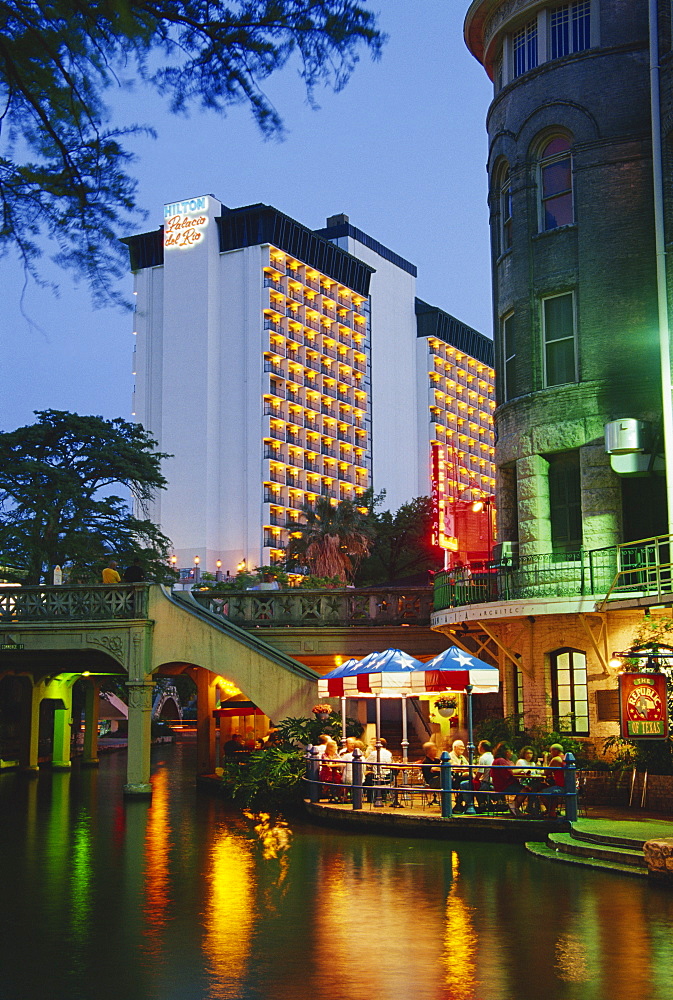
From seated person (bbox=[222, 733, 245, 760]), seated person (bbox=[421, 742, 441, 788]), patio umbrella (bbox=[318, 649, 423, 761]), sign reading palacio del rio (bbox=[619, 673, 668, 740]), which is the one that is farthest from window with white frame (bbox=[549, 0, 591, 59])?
seated person (bbox=[222, 733, 245, 760])

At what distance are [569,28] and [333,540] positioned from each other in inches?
1809

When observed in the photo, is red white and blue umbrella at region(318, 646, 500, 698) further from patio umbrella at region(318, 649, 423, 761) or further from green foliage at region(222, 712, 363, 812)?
green foliage at region(222, 712, 363, 812)

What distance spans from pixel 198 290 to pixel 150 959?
9690 centimetres

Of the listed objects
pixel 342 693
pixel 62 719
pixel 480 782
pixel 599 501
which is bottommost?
pixel 480 782

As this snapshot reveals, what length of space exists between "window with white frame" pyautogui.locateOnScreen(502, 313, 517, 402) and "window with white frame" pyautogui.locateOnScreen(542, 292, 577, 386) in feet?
3.67

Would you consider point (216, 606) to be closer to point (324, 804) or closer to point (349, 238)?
point (324, 804)

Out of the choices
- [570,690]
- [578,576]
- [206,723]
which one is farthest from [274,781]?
[206,723]

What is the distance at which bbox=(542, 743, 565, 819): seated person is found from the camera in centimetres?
2081

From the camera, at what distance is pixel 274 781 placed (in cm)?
2747

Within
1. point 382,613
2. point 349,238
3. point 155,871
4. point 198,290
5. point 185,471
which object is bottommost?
point 155,871

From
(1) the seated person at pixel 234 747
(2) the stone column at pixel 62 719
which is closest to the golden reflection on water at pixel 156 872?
(1) the seated person at pixel 234 747

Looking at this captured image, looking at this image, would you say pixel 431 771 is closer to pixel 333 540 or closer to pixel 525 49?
pixel 525 49

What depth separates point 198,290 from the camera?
10556cm

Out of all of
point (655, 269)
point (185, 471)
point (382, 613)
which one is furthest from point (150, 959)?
point (185, 471)
